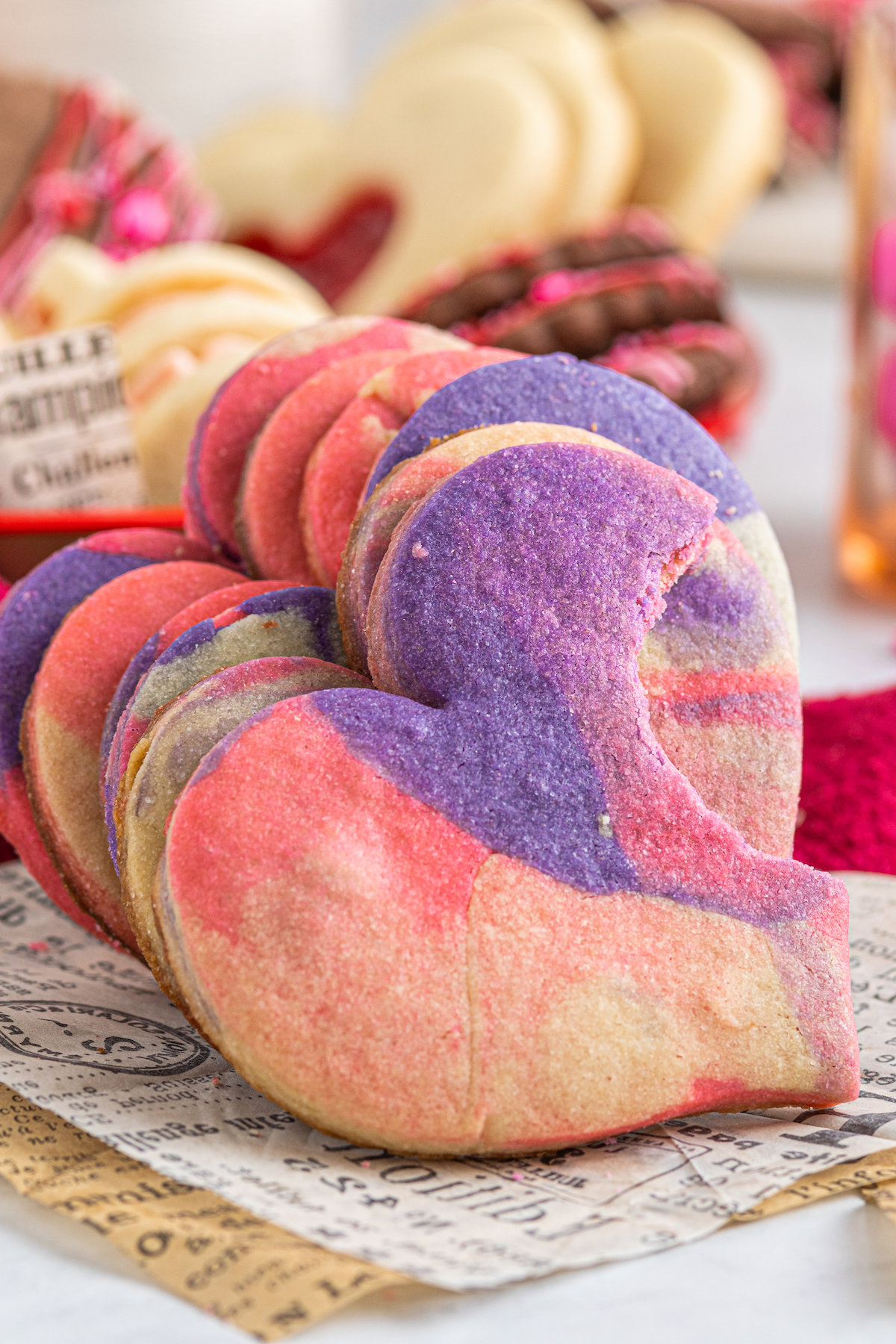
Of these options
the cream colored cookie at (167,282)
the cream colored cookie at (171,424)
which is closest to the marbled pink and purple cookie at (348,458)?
the cream colored cookie at (171,424)

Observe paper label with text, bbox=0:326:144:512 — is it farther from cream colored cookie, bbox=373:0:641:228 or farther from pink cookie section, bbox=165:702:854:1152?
cream colored cookie, bbox=373:0:641:228

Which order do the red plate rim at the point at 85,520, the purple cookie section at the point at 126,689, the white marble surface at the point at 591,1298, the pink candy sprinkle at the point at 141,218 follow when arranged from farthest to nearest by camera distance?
the pink candy sprinkle at the point at 141,218 → the red plate rim at the point at 85,520 → the purple cookie section at the point at 126,689 → the white marble surface at the point at 591,1298

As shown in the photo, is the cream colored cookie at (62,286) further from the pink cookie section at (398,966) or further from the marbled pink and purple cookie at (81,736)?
the pink cookie section at (398,966)

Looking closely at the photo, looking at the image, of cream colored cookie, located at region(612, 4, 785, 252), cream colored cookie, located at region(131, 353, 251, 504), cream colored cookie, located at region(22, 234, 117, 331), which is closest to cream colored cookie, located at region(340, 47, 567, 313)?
cream colored cookie, located at region(612, 4, 785, 252)

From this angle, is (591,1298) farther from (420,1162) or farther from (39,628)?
(39,628)

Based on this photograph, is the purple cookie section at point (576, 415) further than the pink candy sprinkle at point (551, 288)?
No

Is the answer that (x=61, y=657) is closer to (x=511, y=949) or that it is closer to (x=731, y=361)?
(x=511, y=949)

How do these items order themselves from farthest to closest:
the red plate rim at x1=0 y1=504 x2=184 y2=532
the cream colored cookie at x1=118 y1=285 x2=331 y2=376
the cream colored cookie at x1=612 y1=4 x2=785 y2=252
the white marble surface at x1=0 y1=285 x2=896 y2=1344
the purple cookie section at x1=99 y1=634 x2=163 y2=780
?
the cream colored cookie at x1=612 y1=4 x2=785 y2=252 → the cream colored cookie at x1=118 y1=285 x2=331 y2=376 → the red plate rim at x1=0 y1=504 x2=184 y2=532 → the purple cookie section at x1=99 y1=634 x2=163 y2=780 → the white marble surface at x1=0 y1=285 x2=896 y2=1344
